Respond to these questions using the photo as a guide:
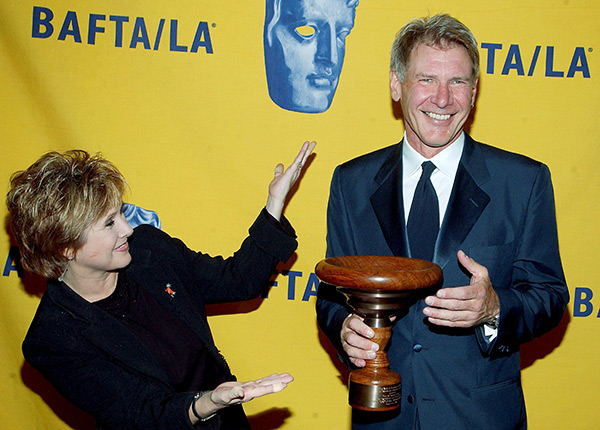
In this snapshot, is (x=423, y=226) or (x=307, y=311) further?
(x=307, y=311)

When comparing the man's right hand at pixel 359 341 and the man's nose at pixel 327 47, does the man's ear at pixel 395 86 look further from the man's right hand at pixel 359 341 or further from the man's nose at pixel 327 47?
the man's right hand at pixel 359 341

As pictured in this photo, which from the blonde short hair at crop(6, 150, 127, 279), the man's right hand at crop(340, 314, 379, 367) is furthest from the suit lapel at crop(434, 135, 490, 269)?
the blonde short hair at crop(6, 150, 127, 279)

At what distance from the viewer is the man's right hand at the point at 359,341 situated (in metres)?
1.67

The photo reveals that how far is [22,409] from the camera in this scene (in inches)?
114

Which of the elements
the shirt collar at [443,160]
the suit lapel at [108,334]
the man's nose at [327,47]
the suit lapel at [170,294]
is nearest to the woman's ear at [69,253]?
the suit lapel at [108,334]

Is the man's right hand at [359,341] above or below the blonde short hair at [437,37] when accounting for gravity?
below

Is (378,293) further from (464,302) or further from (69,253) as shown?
(69,253)

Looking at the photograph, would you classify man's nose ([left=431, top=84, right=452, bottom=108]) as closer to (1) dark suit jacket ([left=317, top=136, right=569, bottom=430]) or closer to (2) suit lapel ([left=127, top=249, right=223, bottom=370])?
(1) dark suit jacket ([left=317, top=136, right=569, bottom=430])

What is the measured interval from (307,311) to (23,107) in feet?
4.95

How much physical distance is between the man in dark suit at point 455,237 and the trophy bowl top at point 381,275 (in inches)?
9.8

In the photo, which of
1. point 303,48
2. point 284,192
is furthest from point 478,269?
point 303,48

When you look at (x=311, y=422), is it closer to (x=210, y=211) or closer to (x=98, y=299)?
(x=210, y=211)

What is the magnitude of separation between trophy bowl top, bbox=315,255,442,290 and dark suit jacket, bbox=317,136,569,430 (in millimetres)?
293

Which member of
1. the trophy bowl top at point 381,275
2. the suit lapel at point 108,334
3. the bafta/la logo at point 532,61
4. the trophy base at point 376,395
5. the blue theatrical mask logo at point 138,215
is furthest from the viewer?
the blue theatrical mask logo at point 138,215
